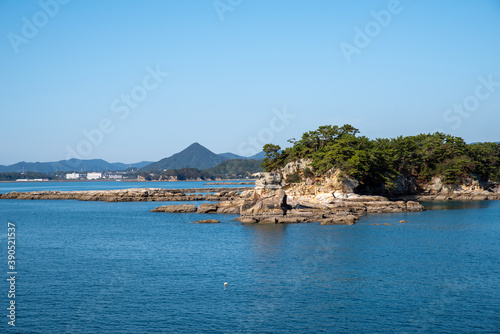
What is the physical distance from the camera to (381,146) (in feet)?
316

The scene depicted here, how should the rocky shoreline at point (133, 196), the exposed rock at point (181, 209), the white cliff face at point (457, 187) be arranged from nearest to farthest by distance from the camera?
1. the exposed rock at point (181, 209)
2. the white cliff face at point (457, 187)
3. the rocky shoreline at point (133, 196)

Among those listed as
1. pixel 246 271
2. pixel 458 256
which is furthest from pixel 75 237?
pixel 458 256

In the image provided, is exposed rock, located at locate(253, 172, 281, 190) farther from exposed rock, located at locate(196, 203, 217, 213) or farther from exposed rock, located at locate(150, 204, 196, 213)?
exposed rock, located at locate(150, 204, 196, 213)

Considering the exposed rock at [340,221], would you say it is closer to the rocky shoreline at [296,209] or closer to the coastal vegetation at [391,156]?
the rocky shoreline at [296,209]

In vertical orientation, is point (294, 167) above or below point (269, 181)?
above

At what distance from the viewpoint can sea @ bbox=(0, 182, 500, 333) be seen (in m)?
21.2

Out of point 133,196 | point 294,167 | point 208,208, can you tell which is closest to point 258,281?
point 208,208

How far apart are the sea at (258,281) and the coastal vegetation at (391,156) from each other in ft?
95.7

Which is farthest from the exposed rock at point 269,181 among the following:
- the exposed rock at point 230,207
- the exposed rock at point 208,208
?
the exposed rock at point 208,208

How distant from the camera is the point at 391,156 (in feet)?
303

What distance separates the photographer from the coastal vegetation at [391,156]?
77875mm

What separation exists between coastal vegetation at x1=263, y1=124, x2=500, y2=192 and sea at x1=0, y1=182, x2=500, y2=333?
29.2m

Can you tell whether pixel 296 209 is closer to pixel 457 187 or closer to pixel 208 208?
pixel 208 208

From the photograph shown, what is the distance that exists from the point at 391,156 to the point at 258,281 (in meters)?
70.6
